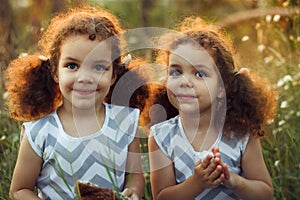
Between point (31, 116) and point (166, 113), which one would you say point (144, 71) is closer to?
point (166, 113)

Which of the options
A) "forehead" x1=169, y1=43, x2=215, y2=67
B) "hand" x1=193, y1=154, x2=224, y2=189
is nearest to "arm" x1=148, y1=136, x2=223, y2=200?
"hand" x1=193, y1=154, x2=224, y2=189

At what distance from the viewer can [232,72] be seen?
275cm

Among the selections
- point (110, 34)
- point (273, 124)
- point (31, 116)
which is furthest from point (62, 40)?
point (273, 124)

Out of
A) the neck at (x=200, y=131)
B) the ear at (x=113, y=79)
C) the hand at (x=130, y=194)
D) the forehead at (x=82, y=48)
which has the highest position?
the forehead at (x=82, y=48)

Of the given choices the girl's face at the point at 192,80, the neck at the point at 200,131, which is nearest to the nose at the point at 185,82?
the girl's face at the point at 192,80

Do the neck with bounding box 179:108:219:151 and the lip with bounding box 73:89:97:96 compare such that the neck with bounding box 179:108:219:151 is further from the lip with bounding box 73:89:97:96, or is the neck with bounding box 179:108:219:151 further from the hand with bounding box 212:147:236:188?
the lip with bounding box 73:89:97:96

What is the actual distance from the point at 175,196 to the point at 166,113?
396mm

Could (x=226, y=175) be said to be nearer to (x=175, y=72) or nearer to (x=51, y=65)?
(x=175, y=72)

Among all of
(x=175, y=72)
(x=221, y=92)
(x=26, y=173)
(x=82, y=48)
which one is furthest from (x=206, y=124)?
(x=26, y=173)

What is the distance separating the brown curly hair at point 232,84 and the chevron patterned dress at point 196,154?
0.05 metres

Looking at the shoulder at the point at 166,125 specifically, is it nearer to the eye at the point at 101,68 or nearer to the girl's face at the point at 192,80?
the girl's face at the point at 192,80

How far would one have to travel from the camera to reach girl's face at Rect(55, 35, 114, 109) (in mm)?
2566

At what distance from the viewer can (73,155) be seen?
2637mm

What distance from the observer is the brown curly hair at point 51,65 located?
2.65 meters
